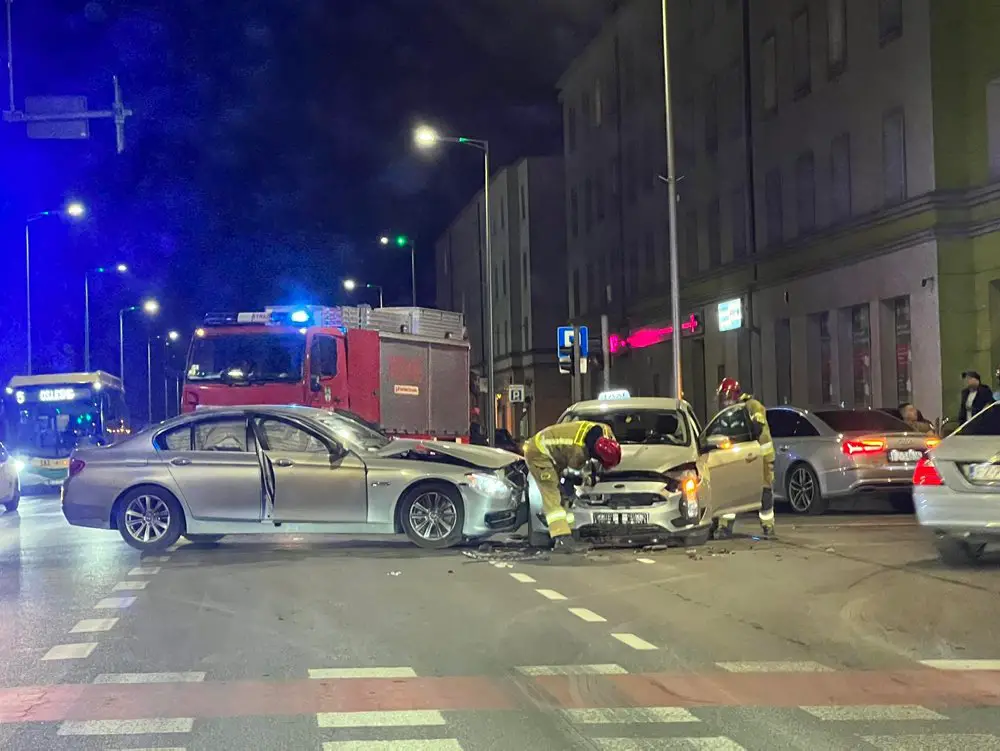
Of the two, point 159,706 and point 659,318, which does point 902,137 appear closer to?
point 659,318

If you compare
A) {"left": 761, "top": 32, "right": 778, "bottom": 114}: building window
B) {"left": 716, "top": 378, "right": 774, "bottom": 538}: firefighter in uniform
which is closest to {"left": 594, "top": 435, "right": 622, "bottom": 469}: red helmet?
{"left": 716, "top": 378, "right": 774, "bottom": 538}: firefighter in uniform

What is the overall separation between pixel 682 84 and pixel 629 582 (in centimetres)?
3229

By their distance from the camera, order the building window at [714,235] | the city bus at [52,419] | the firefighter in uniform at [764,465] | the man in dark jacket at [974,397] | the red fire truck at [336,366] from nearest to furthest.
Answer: the firefighter in uniform at [764,465] → the man in dark jacket at [974,397] → the red fire truck at [336,366] → the city bus at [52,419] → the building window at [714,235]

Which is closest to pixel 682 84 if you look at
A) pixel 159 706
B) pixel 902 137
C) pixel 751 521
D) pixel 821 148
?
pixel 821 148

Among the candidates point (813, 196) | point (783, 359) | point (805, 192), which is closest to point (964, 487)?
point (813, 196)

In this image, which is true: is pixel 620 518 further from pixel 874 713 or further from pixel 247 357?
pixel 247 357

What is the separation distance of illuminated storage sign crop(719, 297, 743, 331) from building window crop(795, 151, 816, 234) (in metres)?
4.16

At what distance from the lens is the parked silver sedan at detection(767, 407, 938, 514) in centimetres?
1636

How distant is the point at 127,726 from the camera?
6.08 metres

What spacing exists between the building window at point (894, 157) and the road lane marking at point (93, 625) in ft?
69.8

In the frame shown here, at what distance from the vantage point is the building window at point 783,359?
33.4 meters

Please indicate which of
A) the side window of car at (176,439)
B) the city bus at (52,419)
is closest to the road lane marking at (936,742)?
the side window of car at (176,439)

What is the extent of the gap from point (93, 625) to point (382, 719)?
3.65 meters

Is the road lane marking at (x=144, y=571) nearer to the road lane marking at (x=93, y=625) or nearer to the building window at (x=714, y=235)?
the road lane marking at (x=93, y=625)
